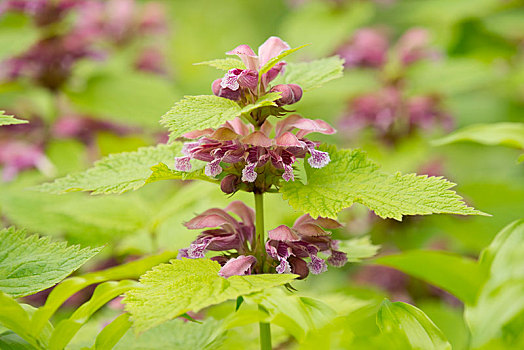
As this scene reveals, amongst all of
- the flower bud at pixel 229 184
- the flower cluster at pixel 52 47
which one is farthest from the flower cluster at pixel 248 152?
the flower cluster at pixel 52 47

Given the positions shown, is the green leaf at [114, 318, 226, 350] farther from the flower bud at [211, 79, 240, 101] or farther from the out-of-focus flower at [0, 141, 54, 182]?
the out-of-focus flower at [0, 141, 54, 182]

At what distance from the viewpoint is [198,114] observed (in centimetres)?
65

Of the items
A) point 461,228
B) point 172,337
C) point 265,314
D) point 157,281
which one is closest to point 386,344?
point 265,314

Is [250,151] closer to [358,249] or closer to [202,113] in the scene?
[202,113]

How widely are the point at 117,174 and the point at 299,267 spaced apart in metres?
0.26

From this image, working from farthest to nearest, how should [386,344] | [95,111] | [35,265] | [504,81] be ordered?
[504,81] → [95,111] → [35,265] → [386,344]

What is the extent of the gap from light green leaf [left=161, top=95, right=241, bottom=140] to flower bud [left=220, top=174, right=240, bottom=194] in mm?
91

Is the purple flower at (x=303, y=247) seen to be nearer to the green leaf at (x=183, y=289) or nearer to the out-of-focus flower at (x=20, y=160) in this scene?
the green leaf at (x=183, y=289)

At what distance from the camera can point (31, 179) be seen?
151 centimetres

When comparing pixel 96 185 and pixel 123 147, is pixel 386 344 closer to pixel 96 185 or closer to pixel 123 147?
pixel 96 185

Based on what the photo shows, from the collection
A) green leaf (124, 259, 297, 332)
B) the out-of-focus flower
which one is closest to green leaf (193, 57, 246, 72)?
green leaf (124, 259, 297, 332)

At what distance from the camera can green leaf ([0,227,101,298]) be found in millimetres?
662

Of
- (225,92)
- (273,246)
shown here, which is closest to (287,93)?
(225,92)

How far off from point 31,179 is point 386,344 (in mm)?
1195
